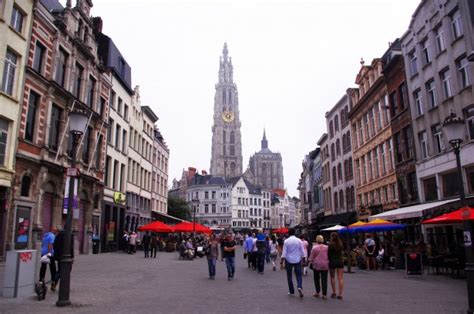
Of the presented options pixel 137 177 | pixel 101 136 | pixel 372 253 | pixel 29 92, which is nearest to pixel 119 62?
pixel 101 136

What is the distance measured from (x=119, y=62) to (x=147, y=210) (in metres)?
18.3

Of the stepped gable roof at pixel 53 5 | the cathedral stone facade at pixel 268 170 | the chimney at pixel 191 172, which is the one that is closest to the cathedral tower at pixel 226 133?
the cathedral stone facade at pixel 268 170

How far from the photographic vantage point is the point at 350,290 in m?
11.6

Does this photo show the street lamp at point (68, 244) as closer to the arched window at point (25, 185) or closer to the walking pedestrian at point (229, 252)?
the walking pedestrian at point (229, 252)

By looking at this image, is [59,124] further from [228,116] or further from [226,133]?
[228,116]

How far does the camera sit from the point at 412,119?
84.3ft

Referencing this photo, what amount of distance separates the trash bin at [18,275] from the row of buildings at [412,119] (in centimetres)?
1519

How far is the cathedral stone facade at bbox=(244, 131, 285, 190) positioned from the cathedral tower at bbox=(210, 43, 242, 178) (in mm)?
23514

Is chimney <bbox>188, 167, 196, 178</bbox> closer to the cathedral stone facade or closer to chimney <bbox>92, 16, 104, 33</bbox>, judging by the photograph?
the cathedral stone facade

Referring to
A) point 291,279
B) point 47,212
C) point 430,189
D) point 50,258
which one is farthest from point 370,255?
point 47,212

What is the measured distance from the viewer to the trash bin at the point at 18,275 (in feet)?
30.4

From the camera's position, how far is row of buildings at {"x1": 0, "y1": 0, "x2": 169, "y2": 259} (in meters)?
19.2

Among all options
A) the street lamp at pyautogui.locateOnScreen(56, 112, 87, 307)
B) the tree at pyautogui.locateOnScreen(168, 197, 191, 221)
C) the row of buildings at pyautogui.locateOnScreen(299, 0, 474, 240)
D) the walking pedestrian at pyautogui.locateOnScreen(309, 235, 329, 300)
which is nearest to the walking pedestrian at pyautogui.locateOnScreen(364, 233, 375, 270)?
the row of buildings at pyautogui.locateOnScreen(299, 0, 474, 240)

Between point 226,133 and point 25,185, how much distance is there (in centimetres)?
12261
